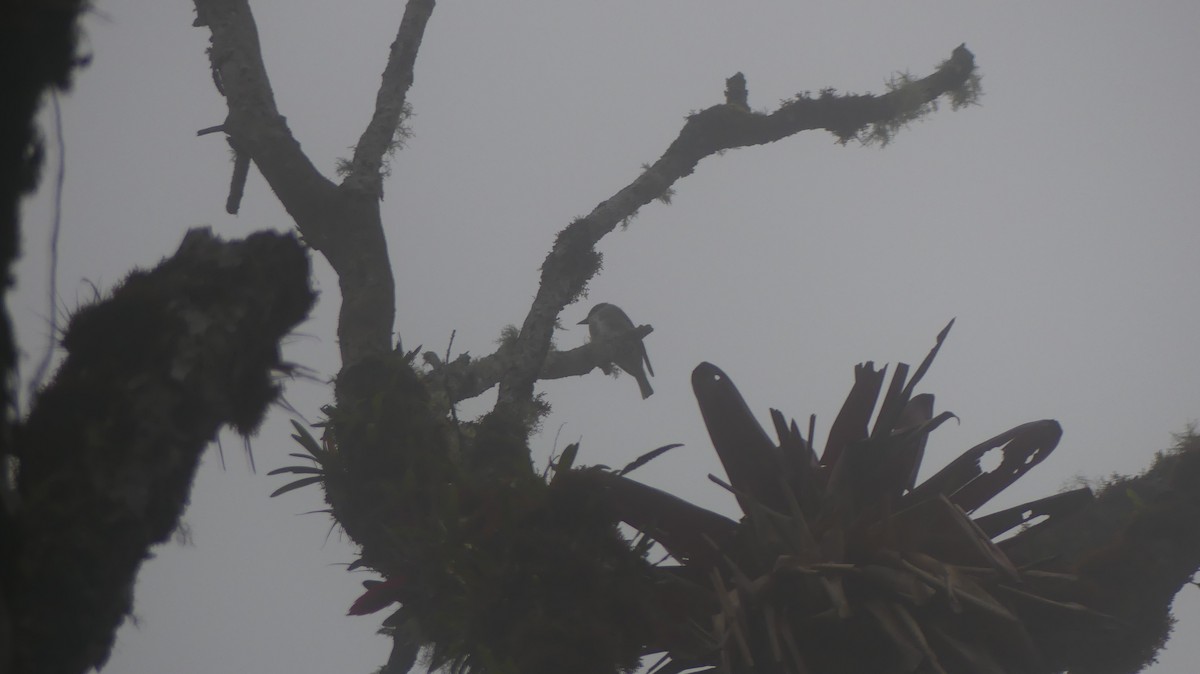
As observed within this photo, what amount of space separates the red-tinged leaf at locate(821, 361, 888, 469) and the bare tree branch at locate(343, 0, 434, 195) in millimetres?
2318

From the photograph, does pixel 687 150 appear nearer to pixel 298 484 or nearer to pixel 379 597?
pixel 298 484

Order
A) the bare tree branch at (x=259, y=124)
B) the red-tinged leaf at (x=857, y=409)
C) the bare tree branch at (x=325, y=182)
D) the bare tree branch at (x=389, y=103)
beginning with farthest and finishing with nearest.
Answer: the bare tree branch at (x=389, y=103)
the bare tree branch at (x=259, y=124)
the bare tree branch at (x=325, y=182)
the red-tinged leaf at (x=857, y=409)

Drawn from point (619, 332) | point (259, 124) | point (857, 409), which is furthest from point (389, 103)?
point (857, 409)

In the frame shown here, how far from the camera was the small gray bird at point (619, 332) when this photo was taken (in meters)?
6.18

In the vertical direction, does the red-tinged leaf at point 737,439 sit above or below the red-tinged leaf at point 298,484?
below

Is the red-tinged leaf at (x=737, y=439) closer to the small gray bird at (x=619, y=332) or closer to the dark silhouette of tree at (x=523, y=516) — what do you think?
the dark silhouette of tree at (x=523, y=516)

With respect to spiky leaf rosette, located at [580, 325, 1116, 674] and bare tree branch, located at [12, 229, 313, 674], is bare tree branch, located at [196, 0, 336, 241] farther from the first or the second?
bare tree branch, located at [12, 229, 313, 674]

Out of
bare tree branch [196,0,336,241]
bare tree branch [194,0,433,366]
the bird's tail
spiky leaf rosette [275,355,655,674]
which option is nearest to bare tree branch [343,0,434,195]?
bare tree branch [194,0,433,366]

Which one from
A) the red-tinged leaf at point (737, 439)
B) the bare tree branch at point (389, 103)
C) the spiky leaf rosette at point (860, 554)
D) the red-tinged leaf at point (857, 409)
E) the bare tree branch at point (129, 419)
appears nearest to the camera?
the bare tree branch at point (129, 419)

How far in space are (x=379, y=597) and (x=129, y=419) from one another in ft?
4.97

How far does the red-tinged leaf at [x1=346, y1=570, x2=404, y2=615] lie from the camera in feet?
9.71

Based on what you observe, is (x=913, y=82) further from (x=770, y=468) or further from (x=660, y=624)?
(x=660, y=624)

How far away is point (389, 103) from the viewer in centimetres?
486

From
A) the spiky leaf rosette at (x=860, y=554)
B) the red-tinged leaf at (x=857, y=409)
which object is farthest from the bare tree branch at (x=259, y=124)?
the red-tinged leaf at (x=857, y=409)
